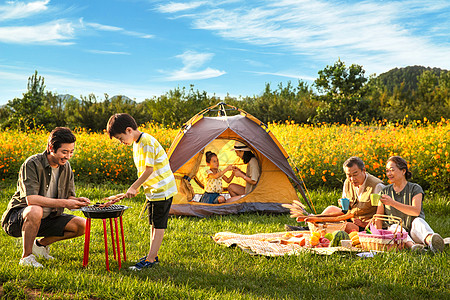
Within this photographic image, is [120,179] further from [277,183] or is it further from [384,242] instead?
[384,242]

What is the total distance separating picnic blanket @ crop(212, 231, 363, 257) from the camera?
4.11m

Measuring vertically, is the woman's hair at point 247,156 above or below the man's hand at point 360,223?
above

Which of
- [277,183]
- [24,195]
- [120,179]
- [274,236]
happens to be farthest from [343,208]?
[120,179]

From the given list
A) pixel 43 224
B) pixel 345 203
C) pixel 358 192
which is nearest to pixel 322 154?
pixel 358 192

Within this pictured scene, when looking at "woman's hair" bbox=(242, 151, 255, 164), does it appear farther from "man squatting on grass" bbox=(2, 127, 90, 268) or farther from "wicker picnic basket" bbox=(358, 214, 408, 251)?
"man squatting on grass" bbox=(2, 127, 90, 268)

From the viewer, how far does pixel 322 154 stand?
27.5ft

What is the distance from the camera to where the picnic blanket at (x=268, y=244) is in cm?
411

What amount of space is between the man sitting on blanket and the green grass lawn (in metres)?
0.87

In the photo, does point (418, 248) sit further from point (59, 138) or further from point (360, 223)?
point (59, 138)

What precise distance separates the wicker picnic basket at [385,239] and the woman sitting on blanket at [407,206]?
0.30 ft

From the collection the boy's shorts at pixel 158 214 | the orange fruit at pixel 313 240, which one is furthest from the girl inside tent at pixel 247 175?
the boy's shorts at pixel 158 214

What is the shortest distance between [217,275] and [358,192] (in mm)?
2146

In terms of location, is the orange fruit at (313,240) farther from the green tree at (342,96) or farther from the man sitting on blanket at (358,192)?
the green tree at (342,96)

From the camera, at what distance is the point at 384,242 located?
4027 millimetres
